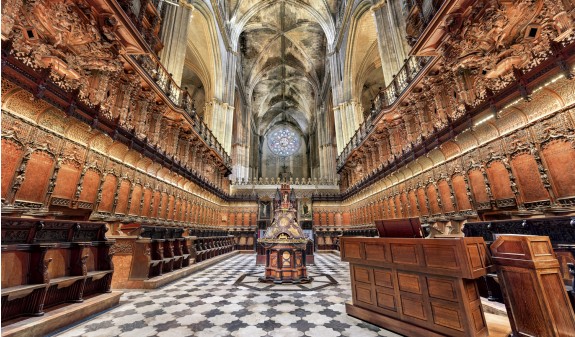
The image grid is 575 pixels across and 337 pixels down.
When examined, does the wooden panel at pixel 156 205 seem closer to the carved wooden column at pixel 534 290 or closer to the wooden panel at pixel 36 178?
the wooden panel at pixel 36 178

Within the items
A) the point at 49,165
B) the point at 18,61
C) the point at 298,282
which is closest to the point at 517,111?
the point at 298,282

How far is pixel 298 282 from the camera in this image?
19.2 feet

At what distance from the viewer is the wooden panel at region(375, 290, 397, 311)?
3066mm

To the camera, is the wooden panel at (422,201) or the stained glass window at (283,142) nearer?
the wooden panel at (422,201)

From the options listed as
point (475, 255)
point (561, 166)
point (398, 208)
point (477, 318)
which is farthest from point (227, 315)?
point (398, 208)

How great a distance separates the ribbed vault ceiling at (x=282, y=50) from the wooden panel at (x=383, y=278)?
21.6 meters

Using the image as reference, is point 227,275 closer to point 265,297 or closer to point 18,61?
point 265,297

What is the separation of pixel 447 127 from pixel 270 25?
21714mm

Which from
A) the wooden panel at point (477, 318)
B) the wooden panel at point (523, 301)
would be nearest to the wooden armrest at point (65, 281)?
the wooden panel at point (477, 318)

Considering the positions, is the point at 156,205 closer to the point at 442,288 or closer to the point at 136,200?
the point at 136,200

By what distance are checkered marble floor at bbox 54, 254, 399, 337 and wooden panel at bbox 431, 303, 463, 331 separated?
0.65m

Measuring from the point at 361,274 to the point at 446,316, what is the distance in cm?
111

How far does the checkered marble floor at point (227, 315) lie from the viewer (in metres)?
3.09

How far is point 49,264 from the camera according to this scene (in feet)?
11.1
